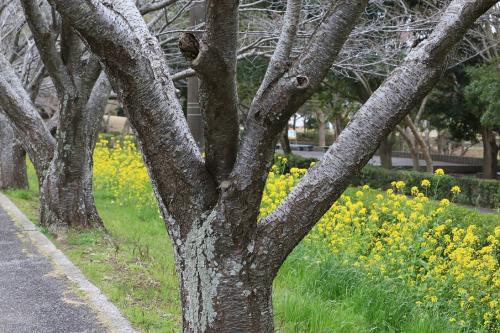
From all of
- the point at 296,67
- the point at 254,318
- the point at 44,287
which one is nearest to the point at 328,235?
the point at 44,287

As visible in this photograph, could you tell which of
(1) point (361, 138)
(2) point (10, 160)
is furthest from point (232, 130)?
(2) point (10, 160)

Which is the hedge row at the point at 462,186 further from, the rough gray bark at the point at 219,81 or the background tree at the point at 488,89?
the rough gray bark at the point at 219,81

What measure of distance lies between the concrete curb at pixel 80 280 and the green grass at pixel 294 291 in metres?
0.08

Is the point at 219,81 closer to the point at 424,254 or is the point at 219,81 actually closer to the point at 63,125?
the point at 424,254

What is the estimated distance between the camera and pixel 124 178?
10.9 metres

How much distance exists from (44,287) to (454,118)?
700 inches

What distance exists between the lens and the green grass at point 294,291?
14.5 ft

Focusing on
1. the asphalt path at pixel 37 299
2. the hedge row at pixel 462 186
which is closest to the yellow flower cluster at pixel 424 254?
the asphalt path at pixel 37 299

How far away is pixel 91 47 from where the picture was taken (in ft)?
9.08

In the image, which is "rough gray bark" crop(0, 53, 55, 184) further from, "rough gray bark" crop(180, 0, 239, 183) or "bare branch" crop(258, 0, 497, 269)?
"bare branch" crop(258, 0, 497, 269)

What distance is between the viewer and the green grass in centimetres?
443

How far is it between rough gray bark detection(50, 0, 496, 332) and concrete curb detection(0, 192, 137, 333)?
155cm

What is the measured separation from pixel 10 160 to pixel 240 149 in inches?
395

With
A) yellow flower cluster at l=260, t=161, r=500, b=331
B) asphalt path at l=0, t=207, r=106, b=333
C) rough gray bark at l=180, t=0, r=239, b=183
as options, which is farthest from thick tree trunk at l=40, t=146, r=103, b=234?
rough gray bark at l=180, t=0, r=239, b=183
